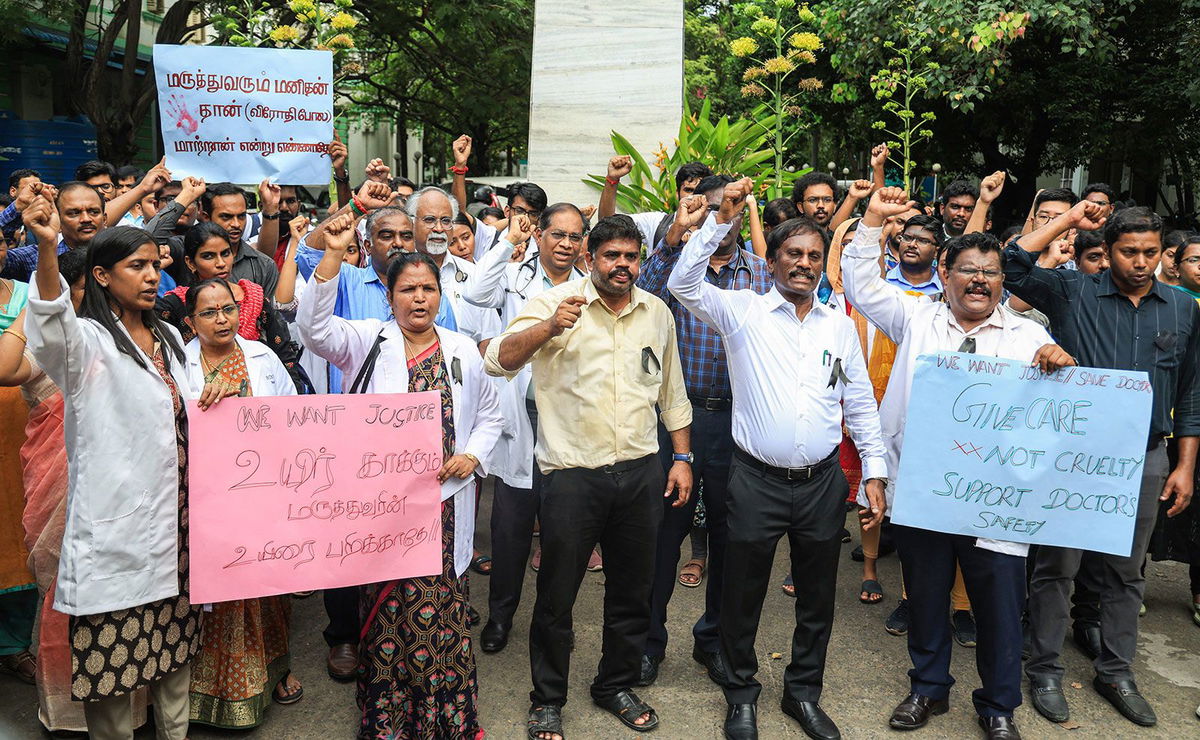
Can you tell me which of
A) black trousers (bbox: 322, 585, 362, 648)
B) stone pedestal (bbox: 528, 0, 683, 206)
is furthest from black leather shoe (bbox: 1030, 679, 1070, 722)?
stone pedestal (bbox: 528, 0, 683, 206)

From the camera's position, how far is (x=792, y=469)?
13.2 ft

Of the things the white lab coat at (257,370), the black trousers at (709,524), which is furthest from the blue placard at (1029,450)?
the white lab coat at (257,370)

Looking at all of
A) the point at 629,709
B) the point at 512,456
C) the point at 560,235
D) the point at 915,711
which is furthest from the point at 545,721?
the point at 560,235

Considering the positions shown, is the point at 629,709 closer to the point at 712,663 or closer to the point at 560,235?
the point at 712,663

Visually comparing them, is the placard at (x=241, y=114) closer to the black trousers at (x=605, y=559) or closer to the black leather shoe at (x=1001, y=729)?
the black trousers at (x=605, y=559)

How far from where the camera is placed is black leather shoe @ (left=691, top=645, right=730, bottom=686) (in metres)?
4.59

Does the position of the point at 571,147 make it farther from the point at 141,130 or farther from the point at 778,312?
the point at 141,130

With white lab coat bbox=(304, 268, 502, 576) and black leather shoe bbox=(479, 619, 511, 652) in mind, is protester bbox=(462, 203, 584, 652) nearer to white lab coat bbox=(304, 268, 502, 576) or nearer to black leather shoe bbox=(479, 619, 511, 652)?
black leather shoe bbox=(479, 619, 511, 652)

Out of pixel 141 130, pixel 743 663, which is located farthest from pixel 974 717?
pixel 141 130

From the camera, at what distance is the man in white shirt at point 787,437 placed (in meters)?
4.02

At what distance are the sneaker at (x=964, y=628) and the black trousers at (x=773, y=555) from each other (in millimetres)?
1261

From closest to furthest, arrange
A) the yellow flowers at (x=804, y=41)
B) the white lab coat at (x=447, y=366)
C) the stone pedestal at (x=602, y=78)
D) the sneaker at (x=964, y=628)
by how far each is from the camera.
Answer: the white lab coat at (x=447, y=366) → the sneaker at (x=964, y=628) → the yellow flowers at (x=804, y=41) → the stone pedestal at (x=602, y=78)

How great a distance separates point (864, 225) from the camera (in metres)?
4.14

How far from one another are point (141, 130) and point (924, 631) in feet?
67.4
